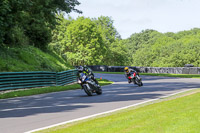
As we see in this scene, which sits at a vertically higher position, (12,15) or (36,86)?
(12,15)

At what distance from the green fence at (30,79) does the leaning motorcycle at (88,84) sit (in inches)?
219

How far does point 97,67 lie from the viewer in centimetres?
6169

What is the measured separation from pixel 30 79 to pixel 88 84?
647 cm

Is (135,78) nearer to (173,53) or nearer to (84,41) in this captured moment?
(84,41)

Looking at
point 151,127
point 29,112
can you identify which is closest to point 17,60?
point 29,112

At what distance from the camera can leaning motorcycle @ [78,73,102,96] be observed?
14944 millimetres

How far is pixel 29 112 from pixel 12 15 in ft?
43.7

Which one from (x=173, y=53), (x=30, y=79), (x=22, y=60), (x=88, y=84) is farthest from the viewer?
(x=173, y=53)

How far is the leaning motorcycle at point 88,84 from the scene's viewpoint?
14.9 metres

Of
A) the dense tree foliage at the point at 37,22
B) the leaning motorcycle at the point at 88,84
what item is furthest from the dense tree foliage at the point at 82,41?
the leaning motorcycle at the point at 88,84

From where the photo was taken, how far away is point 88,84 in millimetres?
15242

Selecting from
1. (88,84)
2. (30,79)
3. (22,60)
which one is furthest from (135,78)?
(22,60)

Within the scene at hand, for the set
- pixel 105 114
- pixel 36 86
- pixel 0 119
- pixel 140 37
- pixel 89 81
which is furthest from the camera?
pixel 140 37

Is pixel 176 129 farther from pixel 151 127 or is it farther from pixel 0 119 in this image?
pixel 0 119
